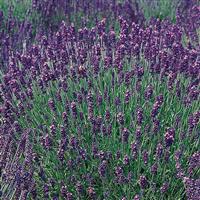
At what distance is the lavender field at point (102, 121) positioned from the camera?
2416mm

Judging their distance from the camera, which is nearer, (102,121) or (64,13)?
(102,121)

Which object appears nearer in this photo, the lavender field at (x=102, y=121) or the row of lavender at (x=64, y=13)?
the lavender field at (x=102, y=121)

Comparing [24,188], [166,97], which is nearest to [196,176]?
[166,97]

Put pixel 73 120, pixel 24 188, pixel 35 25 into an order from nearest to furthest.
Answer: pixel 24 188 < pixel 73 120 < pixel 35 25

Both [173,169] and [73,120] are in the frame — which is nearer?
[173,169]

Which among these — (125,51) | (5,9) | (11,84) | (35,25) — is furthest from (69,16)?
(11,84)

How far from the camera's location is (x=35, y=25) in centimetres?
496

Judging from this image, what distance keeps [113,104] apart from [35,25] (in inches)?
93.2

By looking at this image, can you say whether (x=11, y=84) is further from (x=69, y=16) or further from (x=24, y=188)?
(x=69, y=16)

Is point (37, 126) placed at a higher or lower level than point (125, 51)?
Answer: lower

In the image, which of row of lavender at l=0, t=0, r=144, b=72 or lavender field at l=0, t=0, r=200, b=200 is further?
row of lavender at l=0, t=0, r=144, b=72

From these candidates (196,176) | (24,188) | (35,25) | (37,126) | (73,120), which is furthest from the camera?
(35,25)

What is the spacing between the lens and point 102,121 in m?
2.72

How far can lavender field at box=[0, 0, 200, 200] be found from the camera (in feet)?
7.93
